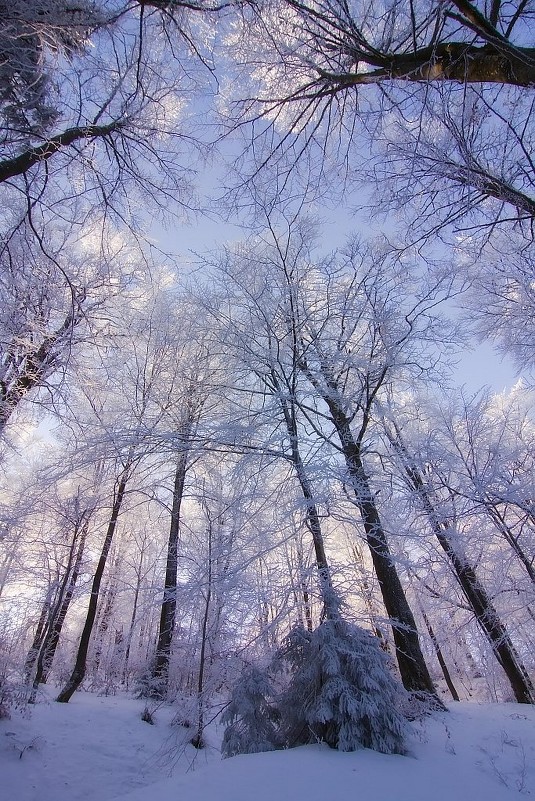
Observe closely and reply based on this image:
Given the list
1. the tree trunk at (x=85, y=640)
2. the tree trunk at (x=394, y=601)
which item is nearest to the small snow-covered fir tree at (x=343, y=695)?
the tree trunk at (x=394, y=601)

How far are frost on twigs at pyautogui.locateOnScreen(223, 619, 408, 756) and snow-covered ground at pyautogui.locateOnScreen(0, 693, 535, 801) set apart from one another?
0.59 feet

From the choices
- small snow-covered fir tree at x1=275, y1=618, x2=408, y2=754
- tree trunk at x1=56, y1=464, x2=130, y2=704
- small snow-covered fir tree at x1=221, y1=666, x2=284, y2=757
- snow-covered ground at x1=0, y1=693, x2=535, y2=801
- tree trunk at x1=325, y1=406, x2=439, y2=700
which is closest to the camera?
snow-covered ground at x1=0, y1=693, x2=535, y2=801

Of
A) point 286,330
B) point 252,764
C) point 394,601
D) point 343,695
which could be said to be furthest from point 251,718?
point 286,330

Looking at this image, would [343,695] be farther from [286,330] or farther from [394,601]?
[286,330]

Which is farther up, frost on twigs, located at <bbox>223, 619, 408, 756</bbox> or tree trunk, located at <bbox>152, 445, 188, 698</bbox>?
tree trunk, located at <bbox>152, 445, 188, 698</bbox>

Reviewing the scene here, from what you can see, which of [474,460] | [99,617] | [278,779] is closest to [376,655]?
[278,779]

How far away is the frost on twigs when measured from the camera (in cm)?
338

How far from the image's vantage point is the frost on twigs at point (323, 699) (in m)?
3.38

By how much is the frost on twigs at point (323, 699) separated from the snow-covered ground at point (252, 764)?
18cm

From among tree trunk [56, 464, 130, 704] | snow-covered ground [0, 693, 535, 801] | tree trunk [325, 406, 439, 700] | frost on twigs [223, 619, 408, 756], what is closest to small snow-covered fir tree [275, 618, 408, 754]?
frost on twigs [223, 619, 408, 756]

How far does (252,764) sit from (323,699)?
782 millimetres

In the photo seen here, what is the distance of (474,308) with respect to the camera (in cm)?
808

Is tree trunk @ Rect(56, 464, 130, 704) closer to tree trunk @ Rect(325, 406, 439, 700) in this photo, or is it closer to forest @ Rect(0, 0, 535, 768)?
forest @ Rect(0, 0, 535, 768)

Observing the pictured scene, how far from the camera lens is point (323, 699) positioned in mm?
3451
